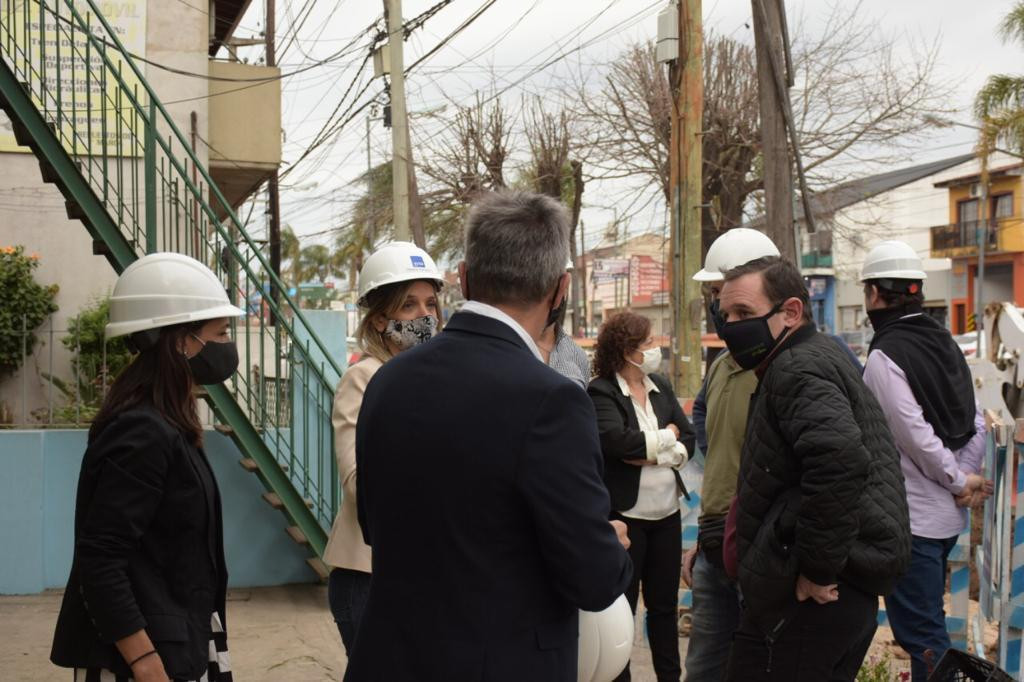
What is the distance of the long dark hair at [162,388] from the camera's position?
105 inches

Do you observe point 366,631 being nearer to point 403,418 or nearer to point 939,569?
point 403,418

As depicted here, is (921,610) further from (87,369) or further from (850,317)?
(850,317)

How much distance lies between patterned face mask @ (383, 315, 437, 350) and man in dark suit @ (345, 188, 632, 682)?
116cm

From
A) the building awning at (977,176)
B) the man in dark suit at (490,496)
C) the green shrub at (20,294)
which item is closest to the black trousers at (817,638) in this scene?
the man in dark suit at (490,496)

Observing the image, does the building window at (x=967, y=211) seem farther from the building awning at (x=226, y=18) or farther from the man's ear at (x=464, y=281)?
the man's ear at (x=464, y=281)

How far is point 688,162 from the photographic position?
9.21 metres

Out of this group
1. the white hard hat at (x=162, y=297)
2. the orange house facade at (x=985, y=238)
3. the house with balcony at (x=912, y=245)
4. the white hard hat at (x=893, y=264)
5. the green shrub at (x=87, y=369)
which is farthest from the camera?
the house with balcony at (x=912, y=245)

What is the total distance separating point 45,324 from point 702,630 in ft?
26.7

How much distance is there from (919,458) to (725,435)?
0.89m

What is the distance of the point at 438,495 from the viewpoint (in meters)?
2.06

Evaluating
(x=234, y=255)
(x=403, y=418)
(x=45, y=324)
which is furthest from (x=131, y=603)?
(x=45, y=324)

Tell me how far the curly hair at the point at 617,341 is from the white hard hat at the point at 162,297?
8.87ft

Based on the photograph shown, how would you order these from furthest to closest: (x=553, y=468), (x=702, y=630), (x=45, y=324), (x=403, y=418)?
(x=45, y=324), (x=702, y=630), (x=403, y=418), (x=553, y=468)

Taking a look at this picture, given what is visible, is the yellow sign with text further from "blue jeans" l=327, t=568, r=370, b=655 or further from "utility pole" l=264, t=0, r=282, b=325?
"utility pole" l=264, t=0, r=282, b=325
